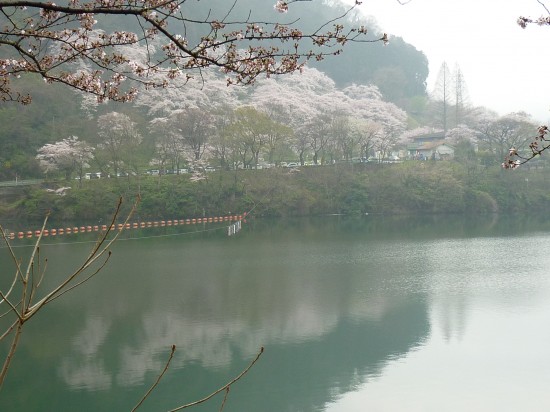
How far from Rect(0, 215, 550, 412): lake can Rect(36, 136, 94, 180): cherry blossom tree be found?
642cm

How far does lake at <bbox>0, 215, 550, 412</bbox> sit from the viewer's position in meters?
6.67

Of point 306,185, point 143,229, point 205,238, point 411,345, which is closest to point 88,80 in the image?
point 411,345

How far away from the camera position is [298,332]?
28.7 feet

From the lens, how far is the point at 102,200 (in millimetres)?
21516

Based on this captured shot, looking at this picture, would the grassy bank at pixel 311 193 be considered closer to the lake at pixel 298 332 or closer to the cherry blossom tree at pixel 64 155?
the cherry blossom tree at pixel 64 155

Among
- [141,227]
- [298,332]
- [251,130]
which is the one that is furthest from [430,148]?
[298,332]

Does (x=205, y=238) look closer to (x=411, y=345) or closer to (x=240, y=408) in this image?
(x=411, y=345)

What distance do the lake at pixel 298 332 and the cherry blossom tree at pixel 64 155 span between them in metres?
6.42

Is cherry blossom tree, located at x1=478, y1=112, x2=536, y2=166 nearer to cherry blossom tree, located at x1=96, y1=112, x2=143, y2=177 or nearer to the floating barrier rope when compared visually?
the floating barrier rope

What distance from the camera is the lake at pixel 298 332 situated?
667 centimetres

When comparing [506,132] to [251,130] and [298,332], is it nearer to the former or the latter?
[251,130]

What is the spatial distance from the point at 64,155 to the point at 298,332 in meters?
15.6

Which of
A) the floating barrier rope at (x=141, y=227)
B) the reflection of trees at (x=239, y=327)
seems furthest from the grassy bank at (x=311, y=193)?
the reflection of trees at (x=239, y=327)

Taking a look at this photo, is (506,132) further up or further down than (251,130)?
further up
